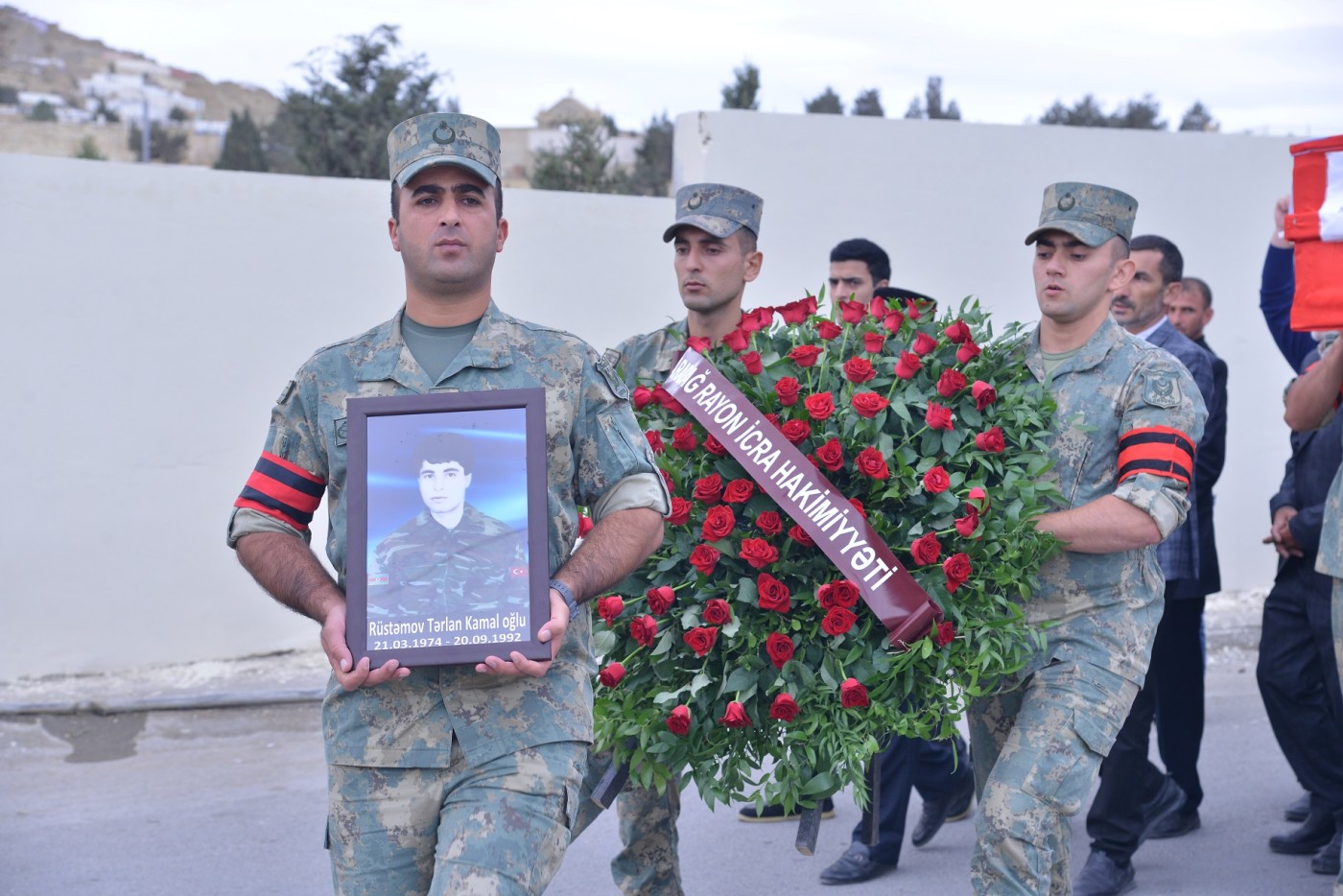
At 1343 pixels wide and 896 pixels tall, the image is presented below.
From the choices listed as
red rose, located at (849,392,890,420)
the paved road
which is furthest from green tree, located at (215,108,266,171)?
red rose, located at (849,392,890,420)

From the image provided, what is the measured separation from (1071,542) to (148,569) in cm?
506

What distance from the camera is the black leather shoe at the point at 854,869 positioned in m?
4.84

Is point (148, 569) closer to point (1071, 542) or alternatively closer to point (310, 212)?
point (310, 212)

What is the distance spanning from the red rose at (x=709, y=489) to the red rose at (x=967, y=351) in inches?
29.2

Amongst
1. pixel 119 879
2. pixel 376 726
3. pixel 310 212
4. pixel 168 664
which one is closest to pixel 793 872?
pixel 119 879

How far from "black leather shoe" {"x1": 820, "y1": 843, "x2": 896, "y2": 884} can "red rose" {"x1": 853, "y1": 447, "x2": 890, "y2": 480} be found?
1.91m

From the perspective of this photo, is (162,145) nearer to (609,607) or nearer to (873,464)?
(609,607)

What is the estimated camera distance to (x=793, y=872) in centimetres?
494

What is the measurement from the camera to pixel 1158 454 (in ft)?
12.0

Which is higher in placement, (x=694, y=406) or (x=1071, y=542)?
(x=694, y=406)

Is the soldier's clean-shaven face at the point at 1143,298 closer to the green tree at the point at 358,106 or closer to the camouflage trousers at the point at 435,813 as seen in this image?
the camouflage trousers at the point at 435,813

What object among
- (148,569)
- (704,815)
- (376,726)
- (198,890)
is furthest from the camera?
(148,569)

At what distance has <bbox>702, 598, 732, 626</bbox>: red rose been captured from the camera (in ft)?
11.3

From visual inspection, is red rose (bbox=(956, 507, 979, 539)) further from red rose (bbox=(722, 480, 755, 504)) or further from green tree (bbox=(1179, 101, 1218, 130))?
green tree (bbox=(1179, 101, 1218, 130))
